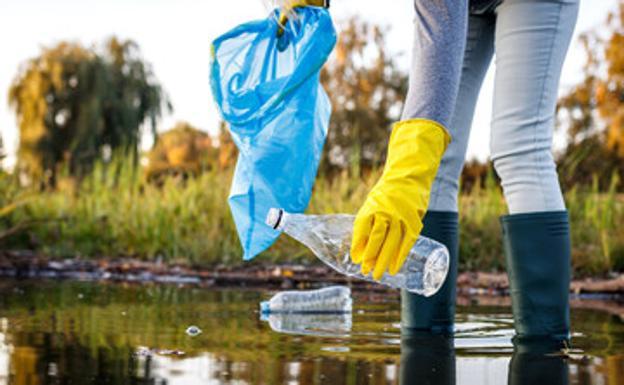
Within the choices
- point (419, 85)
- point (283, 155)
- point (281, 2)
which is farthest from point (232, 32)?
point (419, 85)

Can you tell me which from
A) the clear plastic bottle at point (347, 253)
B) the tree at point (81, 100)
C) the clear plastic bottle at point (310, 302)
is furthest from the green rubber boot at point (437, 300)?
the tree at point (81, 100)

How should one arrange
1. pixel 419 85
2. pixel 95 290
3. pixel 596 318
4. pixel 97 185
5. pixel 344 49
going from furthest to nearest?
pixel 344 49 < pixel 97 185 < pixel 95 290 < pixel 596 318 < pixel 419 85

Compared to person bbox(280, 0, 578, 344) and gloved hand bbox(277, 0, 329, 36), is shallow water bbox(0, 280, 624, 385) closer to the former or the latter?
person bbox(280, 0, 578, 344)

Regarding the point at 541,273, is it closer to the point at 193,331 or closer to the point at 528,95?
the point at 528,95

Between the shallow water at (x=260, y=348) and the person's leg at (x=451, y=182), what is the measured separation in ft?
0.40

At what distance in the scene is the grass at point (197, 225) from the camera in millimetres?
6734

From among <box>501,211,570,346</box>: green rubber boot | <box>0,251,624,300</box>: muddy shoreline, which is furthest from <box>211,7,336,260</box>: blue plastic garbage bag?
<box>0,251,624,300</box>: muddy shoreline

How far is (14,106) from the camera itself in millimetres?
31531

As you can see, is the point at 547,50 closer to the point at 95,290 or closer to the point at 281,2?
the point at 281,2

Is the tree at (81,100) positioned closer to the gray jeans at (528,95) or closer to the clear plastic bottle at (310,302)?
the clear plastic bottle at (310,302)

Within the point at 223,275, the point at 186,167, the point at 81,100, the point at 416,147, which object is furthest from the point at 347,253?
the point at 81,100

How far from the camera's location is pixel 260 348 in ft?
9.17

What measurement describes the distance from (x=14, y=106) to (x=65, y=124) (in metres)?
1.88

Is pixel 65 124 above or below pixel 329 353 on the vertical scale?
above
